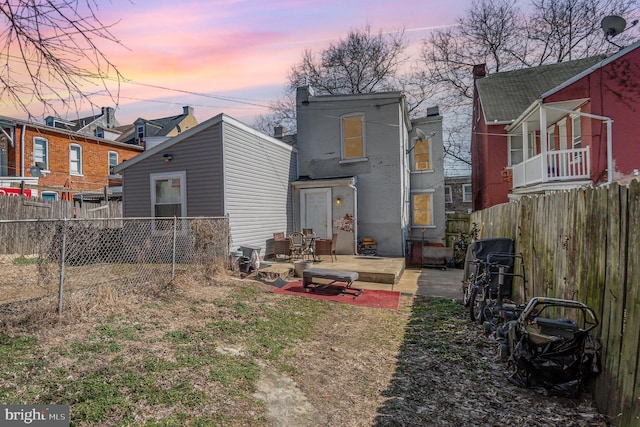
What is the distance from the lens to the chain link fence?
15.7 ft

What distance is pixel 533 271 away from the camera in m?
5.26

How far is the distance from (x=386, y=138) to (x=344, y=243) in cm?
410

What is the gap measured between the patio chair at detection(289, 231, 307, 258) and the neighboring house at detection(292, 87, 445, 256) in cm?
146

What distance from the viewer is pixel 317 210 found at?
1267 cm

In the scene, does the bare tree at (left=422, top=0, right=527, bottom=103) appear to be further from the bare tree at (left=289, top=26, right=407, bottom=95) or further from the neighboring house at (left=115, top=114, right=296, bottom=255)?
the neighboring house at (left=115, top=114, right=296, bottom=255)

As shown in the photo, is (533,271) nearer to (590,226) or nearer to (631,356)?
(590,226)

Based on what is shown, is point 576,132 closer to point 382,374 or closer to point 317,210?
point 317,210

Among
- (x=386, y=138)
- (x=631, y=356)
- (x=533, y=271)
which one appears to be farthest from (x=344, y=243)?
(x=631, y=356)

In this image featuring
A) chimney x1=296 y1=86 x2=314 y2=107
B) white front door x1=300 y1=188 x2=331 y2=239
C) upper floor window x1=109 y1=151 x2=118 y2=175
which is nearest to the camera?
white front door x1=300 y1=188 x2=331 y2=239

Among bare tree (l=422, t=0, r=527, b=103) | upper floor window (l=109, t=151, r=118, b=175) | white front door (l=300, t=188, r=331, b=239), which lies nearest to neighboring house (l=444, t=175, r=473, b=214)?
bare tree (l=422, t=0, r=527, b=103)

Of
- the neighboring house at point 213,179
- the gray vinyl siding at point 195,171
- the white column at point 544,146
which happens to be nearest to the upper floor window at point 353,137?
the neighboring house at point 213,179

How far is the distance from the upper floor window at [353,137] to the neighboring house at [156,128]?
1804cm

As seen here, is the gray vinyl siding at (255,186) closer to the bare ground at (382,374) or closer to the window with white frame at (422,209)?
the bare ground at (382,374)

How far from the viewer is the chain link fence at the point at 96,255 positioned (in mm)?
4781
